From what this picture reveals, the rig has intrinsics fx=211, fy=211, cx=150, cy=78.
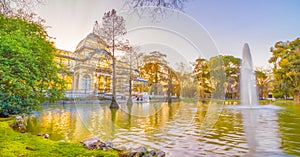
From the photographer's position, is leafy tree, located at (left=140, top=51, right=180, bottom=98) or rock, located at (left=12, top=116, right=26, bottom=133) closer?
rock, located at (left=12, top=116, right=26, bottom=133)

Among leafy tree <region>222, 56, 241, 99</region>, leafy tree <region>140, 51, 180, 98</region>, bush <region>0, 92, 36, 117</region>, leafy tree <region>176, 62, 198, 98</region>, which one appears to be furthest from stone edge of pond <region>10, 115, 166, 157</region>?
Result: leafy tree <region>222, 56, 241, 99</region>

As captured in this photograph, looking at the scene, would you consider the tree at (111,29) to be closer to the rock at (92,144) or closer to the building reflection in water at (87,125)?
the building reflection in water at (87,125)

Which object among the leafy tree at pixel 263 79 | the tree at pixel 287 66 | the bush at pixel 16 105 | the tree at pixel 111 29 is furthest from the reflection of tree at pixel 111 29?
the leafy tree at pixel 263 79

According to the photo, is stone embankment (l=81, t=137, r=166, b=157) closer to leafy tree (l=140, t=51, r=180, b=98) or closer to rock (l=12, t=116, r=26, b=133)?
rock (l=12, t=116, r=26, b=133)

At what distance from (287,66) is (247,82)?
1233cm

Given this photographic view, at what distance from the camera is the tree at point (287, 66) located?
99.6 feet

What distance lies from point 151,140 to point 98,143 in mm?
1686

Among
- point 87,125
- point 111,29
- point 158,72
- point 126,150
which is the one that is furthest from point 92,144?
point 158,72

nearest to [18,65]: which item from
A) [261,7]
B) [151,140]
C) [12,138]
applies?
[12,138]

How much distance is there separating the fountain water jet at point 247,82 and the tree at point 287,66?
36.1 feet

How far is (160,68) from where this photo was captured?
97.3 feet

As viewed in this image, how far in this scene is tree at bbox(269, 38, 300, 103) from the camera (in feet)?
99.6

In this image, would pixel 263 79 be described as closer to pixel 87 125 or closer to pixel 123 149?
pixel 87 125

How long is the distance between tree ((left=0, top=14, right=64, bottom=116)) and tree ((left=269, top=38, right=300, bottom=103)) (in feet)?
108
